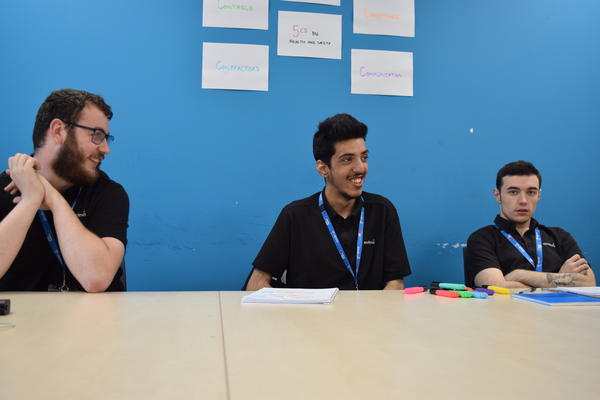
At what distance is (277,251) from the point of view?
2102 mm

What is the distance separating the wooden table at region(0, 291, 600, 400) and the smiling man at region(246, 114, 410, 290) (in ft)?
2.73

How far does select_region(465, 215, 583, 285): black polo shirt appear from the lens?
231cm

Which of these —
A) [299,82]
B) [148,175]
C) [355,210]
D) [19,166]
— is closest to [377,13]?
[299,82]

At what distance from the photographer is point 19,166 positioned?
1.58 m

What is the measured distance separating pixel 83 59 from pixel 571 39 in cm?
297

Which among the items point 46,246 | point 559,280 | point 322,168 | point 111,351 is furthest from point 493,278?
point 46,246

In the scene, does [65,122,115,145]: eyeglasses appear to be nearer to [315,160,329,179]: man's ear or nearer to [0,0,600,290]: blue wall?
[0,0,600,290]: blue wall

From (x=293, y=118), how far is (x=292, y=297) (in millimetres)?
1455

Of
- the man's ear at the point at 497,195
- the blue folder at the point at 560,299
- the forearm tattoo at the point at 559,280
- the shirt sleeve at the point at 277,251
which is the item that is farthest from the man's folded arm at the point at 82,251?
the man's ear at the point at 497,195

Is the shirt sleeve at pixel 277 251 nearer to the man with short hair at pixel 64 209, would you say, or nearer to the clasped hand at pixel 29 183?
the man with short hair at pixel 64 209

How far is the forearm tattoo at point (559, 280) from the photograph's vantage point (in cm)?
202

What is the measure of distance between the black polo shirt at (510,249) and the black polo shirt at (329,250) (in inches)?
17.8

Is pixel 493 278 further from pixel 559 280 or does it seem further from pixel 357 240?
pixel 357 240

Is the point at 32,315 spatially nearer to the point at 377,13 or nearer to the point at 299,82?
the point at 299,82
